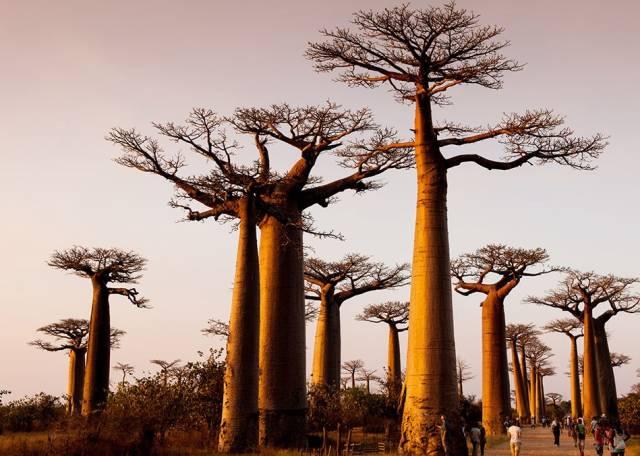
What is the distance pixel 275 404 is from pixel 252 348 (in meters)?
2.36

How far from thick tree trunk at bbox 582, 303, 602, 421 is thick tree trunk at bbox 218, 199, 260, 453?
19.3 m

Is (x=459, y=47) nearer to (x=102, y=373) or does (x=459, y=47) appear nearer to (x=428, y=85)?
(x=428, y=85)

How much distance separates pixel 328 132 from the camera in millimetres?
17328

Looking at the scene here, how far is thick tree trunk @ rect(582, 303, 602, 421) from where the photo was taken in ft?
93.6

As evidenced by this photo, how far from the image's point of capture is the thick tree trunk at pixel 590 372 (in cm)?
2853

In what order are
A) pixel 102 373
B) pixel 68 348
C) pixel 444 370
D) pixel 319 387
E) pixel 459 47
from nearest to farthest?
pixel 444 370 → pixel 459 47 → pixel 319 387 → pixel 102 373 → pixel 68 348

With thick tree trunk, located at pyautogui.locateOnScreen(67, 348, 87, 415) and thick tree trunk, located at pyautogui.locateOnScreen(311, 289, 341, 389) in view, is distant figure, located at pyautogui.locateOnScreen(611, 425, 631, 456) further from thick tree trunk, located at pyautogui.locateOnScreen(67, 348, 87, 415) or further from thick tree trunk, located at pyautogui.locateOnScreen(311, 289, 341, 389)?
thick tree trunk, located at pyautogui.locateOnScreen(67, 348, 87, 415)

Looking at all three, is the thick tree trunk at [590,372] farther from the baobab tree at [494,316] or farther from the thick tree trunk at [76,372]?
the thick tree trunk at [76,372]

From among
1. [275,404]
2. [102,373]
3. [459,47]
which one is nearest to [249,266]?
[275,404]

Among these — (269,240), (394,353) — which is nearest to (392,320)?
(394,353)

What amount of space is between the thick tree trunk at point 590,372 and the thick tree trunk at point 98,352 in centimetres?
1908

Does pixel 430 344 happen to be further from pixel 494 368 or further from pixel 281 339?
pixel 494 368

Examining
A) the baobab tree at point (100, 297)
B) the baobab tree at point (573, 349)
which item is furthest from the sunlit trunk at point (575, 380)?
the baobab tree at point (100, 297)

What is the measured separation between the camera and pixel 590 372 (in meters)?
28.6
